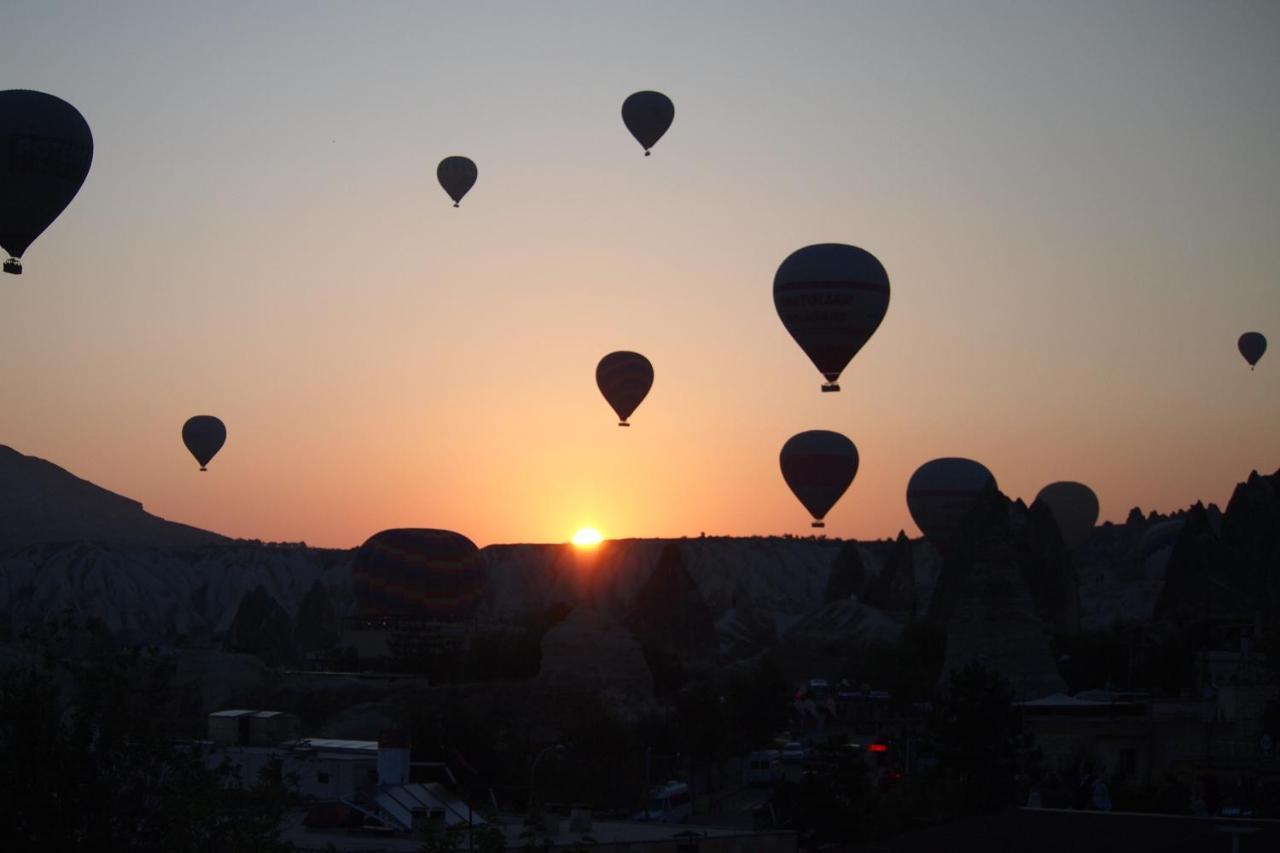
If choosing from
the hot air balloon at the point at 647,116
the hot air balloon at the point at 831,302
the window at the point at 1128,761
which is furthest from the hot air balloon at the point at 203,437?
the window at the point at 1128,761

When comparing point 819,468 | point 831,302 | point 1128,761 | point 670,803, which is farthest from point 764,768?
point 819,468

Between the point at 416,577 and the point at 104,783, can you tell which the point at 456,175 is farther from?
the point at 104,783

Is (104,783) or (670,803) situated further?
(670,803)

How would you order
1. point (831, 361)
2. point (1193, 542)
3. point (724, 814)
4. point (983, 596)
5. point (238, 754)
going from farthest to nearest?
1. point (1193, 542)
2. point (983, 596)
3. point (831, 361)
4. point (724, 814)
5. point (238, 754)

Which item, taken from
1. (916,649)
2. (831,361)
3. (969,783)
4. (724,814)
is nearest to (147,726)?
(969,783)

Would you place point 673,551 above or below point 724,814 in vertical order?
above

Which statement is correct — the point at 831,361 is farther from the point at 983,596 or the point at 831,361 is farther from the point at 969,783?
the point at 983,596

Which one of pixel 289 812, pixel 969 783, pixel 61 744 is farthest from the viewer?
pixel 969 783
